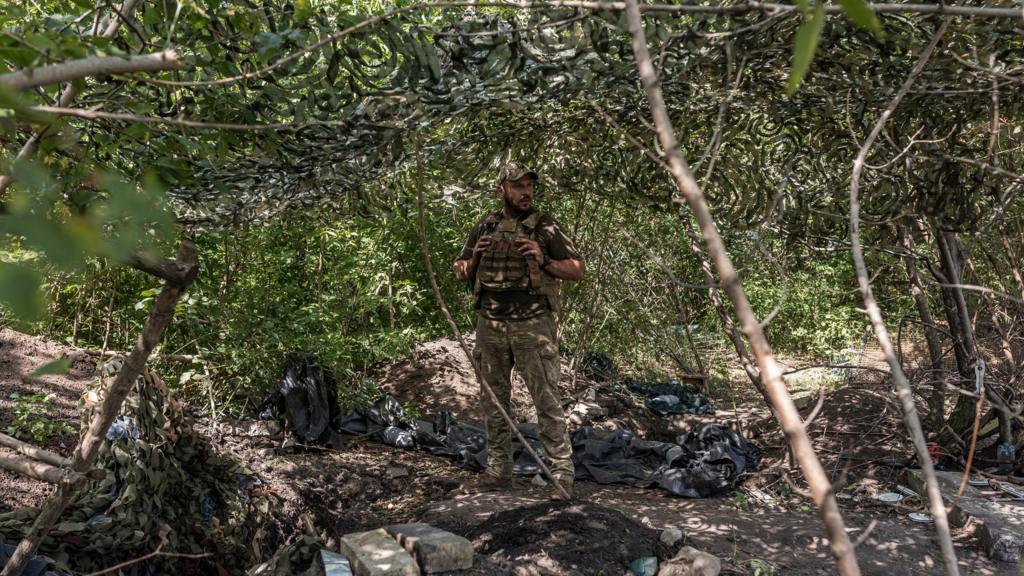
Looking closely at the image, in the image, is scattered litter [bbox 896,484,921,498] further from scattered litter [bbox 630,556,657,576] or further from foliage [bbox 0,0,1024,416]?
scattered litter [bbox 630,556,657,576]

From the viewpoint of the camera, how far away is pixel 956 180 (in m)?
3.98

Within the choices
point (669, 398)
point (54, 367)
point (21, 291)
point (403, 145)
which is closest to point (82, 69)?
point (54, 367)

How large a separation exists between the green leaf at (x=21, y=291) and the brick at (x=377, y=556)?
8.56 feet

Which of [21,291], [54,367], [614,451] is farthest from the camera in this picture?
[614,451]

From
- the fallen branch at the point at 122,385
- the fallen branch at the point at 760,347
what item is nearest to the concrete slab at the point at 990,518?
the fallen branch at the point at 760,347

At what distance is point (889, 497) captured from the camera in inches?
189

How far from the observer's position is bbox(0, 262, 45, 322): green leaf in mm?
483

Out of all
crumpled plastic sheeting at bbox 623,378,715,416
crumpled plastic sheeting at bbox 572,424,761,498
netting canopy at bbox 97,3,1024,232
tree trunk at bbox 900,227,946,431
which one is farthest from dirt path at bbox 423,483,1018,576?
crumpled plastic sheeting at bbox 623,378,715,416

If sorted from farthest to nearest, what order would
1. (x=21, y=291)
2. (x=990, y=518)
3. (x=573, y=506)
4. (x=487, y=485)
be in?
(x=487, y=485), (x=990, y=518), (x=573, y=506), (x=21, y=291)

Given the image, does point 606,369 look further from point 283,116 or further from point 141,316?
point 283,116

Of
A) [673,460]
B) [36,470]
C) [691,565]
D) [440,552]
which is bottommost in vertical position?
[673,460]

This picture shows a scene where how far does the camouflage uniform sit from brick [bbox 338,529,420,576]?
1377 mm

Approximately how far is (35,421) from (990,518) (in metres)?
5.60

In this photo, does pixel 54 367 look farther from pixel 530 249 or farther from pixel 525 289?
pixel 525 289
